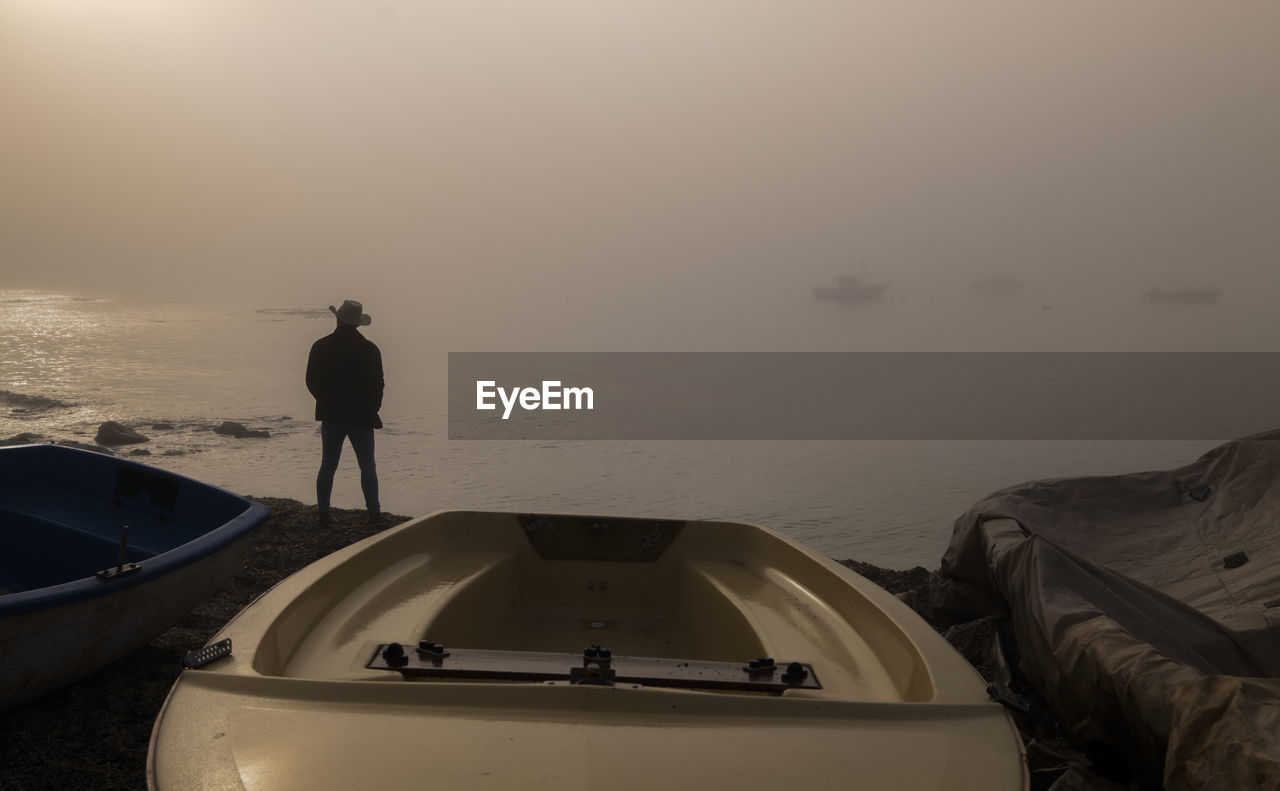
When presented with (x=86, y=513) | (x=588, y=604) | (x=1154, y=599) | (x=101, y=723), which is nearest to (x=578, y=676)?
(x=588, y=604)

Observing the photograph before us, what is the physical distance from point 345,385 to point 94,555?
2.66 meters

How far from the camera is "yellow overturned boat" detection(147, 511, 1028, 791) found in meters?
1.93

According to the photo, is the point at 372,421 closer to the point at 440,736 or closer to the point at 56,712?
the point at 56,712

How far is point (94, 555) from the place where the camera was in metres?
5.25

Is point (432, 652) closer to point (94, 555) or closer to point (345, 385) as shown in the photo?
point (94, 555)

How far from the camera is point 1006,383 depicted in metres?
36.0

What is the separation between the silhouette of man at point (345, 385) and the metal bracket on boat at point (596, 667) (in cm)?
501

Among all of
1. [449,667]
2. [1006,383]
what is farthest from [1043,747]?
[1006,383]

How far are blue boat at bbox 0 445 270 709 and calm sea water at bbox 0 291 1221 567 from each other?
6932mm

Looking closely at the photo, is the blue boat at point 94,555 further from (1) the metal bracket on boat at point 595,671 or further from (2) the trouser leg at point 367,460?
(1) the metal bracket on boat at point 595,671

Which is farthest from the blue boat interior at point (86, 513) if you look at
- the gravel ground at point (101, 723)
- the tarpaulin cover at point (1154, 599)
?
the tarpaulin cover at point (1154, 599)

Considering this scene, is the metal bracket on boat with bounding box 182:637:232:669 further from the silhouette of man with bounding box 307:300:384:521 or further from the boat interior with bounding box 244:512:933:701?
the silhouette of man with bounding box 307:300:384:521

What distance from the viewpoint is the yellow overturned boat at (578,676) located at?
1.93m

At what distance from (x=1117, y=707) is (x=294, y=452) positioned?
15.4m
